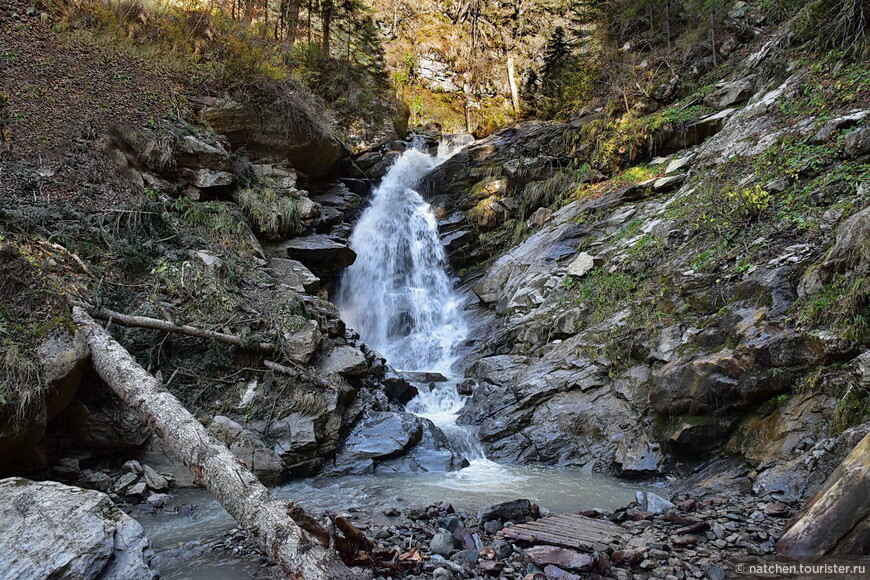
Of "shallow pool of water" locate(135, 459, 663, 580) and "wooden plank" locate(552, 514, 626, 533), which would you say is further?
"wooden plank" locate(552, 514, 626, 533)

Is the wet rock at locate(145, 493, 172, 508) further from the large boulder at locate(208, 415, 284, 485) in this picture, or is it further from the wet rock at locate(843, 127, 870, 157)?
the wet rock at locate(843, 127, 870, 157)

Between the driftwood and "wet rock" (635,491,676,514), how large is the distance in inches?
41.7

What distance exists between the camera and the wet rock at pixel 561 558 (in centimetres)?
299

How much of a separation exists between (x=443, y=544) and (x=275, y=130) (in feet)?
35.4

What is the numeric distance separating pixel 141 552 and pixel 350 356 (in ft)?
15.0

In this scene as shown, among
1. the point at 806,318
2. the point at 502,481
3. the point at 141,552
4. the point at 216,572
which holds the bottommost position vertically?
the point at 502,481

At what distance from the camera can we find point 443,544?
3.43 meters

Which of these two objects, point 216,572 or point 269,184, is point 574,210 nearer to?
point 269,184

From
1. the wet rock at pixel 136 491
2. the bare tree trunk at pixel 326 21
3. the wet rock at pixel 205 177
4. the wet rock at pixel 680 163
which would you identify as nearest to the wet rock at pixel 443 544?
the wet rock at pixel 136 491

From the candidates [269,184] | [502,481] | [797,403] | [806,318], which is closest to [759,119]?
[806,318]

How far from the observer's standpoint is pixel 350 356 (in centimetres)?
743

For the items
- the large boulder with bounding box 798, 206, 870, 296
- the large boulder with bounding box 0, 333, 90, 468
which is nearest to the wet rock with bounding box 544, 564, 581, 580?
the large boulder with bounding box 798, 206, 870, 296

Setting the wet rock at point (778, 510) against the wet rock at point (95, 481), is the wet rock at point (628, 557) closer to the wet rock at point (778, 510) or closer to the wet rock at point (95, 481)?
the wet rock at point (778, 510)

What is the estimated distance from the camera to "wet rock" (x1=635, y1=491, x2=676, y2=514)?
4.21 metres
